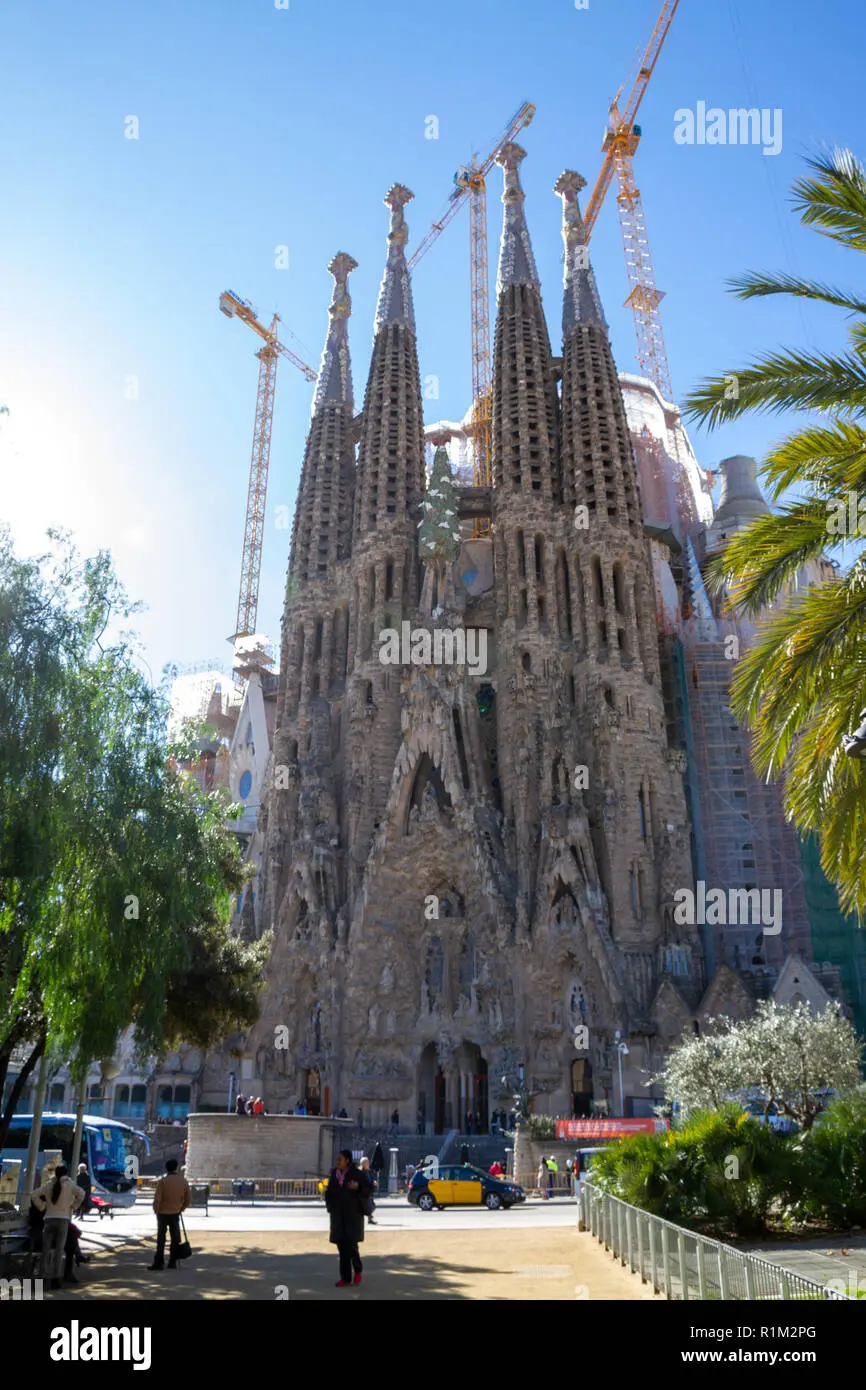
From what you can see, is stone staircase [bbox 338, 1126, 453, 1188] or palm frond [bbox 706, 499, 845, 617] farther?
stone staircase [bbox 338, 1126, 453, 1188]

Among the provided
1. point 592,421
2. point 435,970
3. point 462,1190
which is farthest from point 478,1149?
point 592,421

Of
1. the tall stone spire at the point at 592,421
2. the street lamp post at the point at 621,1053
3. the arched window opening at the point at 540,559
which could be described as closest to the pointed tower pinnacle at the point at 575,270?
the tall stone spire at the point at 592,421

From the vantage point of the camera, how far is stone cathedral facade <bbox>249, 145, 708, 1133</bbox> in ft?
133

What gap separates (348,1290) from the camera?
10.9 meters

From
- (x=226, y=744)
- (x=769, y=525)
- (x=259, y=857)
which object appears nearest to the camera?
(x=769, y=525)

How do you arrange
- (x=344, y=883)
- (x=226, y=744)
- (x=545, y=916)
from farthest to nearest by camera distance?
1. (x=226, y=744)
2. (x=344, y=883)
3. (x=545, y=916)

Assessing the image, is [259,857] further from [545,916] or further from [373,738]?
[545,916]

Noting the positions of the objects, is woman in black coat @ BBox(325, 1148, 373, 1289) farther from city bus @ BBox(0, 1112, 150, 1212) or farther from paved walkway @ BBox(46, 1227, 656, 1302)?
city bus @ BBox(0, 1112, 150, 1212)

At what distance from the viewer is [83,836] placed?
46.3 ft

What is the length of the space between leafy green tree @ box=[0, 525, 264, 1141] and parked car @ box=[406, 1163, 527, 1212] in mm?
9902

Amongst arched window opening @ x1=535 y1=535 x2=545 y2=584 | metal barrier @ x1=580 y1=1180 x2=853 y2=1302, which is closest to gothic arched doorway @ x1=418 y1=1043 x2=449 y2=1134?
arched window opening @ x1=535 y1=535 x2=545 y2=584

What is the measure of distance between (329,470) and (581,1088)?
32969mm

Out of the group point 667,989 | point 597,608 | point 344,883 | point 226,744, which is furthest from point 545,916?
point 226,744
